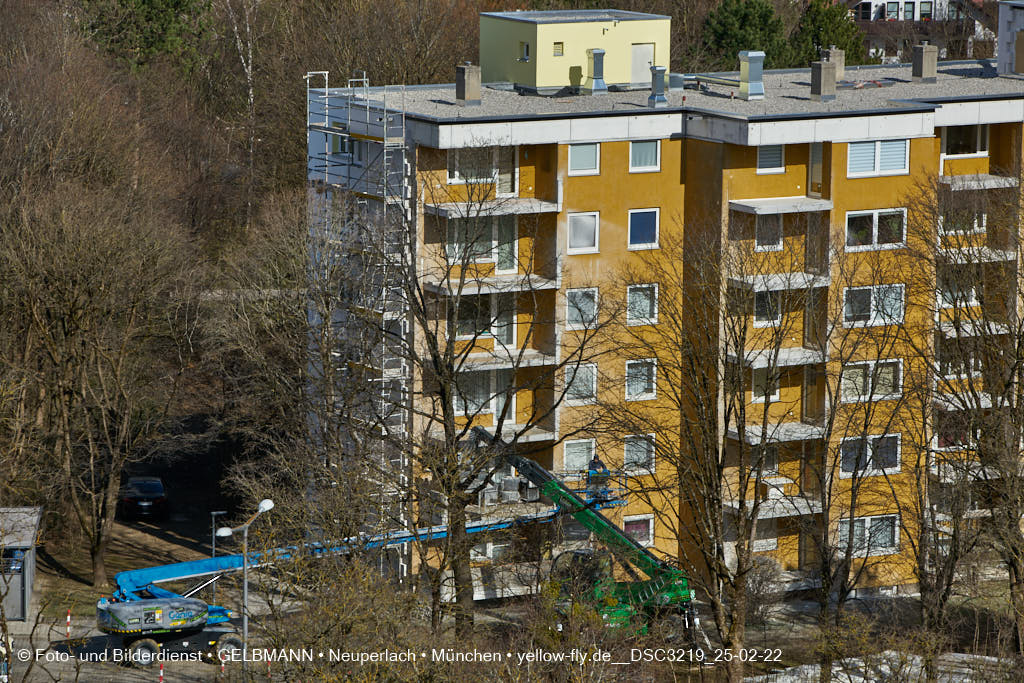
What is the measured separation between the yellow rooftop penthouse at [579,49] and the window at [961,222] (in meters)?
11.0

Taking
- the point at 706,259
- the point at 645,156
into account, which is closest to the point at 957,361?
the point at 706,259

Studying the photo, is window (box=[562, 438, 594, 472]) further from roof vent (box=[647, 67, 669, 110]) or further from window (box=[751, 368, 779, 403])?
roof vent (box=[647, 67, 669, 110])

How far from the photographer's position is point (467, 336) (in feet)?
157

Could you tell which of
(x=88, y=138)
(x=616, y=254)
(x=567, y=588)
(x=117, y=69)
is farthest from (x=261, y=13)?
(x=567, y=588)

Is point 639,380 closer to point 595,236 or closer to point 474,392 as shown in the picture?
point 595,236

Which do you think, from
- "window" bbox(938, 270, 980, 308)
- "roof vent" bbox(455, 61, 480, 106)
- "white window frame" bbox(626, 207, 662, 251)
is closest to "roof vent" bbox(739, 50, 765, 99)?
"white window frame" bbox(626, 207, 662, 251)

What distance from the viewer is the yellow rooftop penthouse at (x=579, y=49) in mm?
51656

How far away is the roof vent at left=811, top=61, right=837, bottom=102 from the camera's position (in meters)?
49.2

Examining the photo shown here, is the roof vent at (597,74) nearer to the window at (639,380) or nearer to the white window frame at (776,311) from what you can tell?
the white window frame at (776,311)

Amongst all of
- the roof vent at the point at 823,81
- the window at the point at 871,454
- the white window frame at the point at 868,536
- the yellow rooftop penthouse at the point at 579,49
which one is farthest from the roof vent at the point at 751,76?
the white window frame at the point at 868,536

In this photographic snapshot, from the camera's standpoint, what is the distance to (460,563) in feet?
141

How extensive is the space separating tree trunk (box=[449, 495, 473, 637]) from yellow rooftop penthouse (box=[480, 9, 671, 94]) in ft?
49.9

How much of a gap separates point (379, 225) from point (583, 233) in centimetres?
570

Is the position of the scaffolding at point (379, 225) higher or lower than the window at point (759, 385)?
higher
